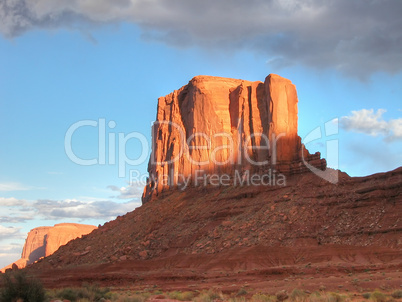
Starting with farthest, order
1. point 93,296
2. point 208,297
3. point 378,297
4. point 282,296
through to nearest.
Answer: point 93,296, point 208,297, point 282,296, point 378,297

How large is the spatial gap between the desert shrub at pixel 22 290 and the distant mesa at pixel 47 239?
111 meters

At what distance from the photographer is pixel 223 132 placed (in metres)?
69.5

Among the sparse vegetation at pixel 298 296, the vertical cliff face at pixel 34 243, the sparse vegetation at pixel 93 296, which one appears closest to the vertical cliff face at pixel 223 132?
the sparse vegetation at pixel 298 296

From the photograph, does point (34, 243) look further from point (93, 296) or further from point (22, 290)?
point (22, 290)

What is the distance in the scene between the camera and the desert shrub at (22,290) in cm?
2069

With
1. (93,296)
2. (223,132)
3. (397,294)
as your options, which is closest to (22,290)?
(93,296)

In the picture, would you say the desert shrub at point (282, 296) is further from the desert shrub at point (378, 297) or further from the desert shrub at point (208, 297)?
the desert shrub at point (378, 297)

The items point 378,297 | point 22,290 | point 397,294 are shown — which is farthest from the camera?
point 397,294

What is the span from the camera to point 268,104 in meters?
63.8

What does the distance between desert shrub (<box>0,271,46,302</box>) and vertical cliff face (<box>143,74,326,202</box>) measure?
38.4 metres

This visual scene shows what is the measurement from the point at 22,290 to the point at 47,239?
12441cm

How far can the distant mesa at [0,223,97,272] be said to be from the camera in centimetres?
13850

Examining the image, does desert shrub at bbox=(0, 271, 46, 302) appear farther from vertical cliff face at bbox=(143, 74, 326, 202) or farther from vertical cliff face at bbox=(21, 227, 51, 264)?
vertical cliff face at bbox=(21, 227, 51, 264)

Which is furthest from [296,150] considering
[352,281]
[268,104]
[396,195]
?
[352,281]
